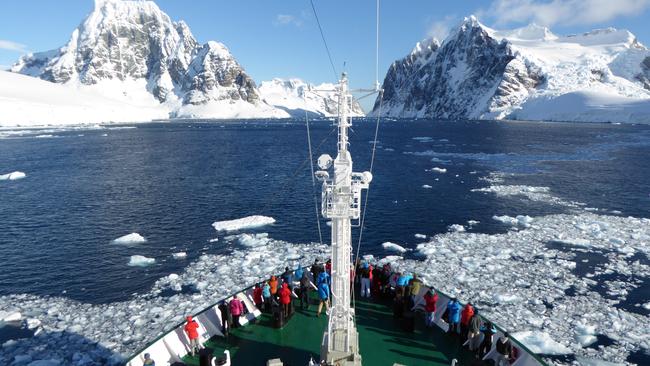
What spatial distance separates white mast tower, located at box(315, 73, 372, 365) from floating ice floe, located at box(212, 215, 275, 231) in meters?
23.8

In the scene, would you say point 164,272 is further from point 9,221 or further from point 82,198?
point 82,198

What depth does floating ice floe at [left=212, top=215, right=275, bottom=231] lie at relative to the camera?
34.6 m

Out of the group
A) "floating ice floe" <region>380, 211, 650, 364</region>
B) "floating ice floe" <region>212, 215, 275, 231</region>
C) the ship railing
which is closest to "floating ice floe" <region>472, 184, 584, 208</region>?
"floating ice floe" <region>380, 211, 650, 364</region>

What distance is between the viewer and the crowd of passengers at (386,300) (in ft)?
44.7

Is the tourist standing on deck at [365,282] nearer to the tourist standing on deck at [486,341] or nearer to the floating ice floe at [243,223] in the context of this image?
the tourist standing on deck at [486,341]

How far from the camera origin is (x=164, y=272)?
2620 centimetres

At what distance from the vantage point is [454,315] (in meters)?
14.5

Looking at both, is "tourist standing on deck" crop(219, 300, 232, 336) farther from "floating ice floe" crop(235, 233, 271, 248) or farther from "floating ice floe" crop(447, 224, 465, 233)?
"floating ice floe" crop(447, 224, 465, 233)

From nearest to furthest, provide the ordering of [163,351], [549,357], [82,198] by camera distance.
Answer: [163,351]
[549,357]
[82,198]

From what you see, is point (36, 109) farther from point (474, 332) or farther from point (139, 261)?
point (474, 332)

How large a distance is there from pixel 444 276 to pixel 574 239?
12152 mm

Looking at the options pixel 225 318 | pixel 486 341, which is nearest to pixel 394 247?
pixel 486 341

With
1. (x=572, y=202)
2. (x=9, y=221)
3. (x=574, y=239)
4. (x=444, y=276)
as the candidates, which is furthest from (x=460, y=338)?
(x=9, y=221)

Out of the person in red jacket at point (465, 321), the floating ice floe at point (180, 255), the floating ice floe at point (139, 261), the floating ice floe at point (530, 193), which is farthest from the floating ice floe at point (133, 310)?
the floating ice floe at point (530, 193)
